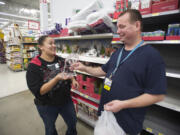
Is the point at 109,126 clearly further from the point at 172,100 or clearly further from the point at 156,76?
the point at 172,100

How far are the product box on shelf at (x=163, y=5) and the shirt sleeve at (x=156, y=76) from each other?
57 cm

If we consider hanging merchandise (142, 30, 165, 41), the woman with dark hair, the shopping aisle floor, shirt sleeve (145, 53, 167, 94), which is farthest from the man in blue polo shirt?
the shopping aisle floor

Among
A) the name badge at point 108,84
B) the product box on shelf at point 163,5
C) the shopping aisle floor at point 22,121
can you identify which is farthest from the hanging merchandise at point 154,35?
the shopping aisle floor at point 22,121

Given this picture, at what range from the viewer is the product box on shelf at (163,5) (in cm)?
90

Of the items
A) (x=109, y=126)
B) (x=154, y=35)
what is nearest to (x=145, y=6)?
(x=154, y=35)

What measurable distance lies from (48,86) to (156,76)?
0.96 meters

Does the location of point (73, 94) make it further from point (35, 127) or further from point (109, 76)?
point (109, 76)

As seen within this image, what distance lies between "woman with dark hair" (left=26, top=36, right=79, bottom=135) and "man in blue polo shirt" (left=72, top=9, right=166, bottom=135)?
1.77 ft

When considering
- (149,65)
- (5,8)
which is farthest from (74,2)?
(5,8)

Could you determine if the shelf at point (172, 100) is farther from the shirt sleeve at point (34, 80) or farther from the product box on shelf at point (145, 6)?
the shirt sleeve at point (34, 80)

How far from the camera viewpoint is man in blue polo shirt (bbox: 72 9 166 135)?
0.70 meters

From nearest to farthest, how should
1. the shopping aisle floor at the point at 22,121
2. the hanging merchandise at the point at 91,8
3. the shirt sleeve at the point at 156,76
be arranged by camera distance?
the shirt sleeve at the point at 156,76, the hanging merchandise at the point at 91,8, the shopping aisle floor at the point at 22,121

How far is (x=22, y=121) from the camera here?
87.5 inches

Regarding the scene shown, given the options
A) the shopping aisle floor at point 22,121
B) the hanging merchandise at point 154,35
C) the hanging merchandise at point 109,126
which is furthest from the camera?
the shopping aisle floor at point 22,121
